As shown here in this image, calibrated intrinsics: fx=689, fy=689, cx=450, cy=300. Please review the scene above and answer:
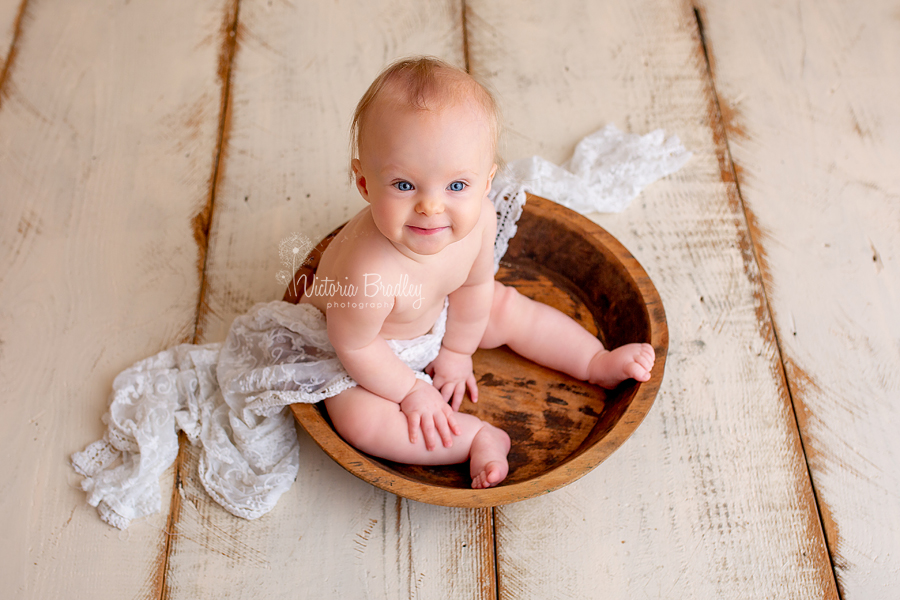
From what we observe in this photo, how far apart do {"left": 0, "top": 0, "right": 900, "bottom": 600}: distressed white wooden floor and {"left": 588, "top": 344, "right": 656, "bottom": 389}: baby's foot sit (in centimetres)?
12

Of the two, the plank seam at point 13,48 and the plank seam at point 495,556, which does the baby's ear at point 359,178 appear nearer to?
the plank seam at point 495,556

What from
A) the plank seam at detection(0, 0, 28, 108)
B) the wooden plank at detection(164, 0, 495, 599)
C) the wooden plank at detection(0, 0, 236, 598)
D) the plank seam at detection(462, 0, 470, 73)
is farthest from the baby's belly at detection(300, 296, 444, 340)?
the plank seam at detection(0, 0, 28, 108)

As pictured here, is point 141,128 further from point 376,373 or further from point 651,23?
point 651,23

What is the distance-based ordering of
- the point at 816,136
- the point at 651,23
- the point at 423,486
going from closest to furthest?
the point at 423,486
the point at 816,136
the point at 651,23

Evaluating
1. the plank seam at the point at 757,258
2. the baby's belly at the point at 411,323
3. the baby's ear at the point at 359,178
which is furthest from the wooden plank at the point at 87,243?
the plank seam at the point at 757,258

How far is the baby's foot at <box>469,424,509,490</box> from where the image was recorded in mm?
899

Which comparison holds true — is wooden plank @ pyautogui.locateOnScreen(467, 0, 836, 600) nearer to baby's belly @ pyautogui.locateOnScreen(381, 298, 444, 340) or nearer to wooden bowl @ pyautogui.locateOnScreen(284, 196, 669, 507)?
wooden bowl @ pyautogui.locateOnScreen(284, 196, 669, 507)

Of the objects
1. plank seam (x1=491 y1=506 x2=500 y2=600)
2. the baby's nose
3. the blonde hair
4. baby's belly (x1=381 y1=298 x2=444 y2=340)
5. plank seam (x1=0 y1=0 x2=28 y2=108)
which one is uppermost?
plank seam (x1=0 y1=0 x2=28 y2=108)

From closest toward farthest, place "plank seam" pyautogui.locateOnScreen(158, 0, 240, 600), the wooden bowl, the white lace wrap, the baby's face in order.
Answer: the baby's face < the wooden bowl < "plank seam" pyautogui.locateOnScreen(158, 0, 240, 600) < the white lace wrap

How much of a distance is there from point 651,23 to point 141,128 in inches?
43.7

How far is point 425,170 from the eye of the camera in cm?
71

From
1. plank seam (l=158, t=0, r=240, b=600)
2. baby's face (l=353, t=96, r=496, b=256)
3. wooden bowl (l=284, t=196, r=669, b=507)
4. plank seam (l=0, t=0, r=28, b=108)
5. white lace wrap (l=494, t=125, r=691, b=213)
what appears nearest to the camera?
baby's face (l=353, t=96, r=496, b=256)

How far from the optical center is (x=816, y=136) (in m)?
1.37

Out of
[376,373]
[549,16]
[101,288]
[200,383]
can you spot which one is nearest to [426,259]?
[376,373]
